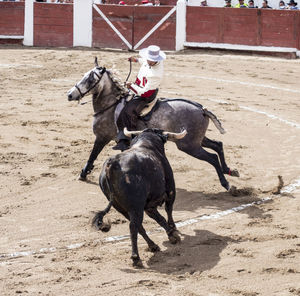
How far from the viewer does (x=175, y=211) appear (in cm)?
784

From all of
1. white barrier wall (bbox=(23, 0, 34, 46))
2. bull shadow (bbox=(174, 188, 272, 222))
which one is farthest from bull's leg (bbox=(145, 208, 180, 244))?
white barrier wall (bbox=(23, 0, 34, 46))

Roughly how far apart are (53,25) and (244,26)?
533 centimetres

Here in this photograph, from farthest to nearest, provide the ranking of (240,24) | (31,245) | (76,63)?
(240,24), (76,63), (31,245)

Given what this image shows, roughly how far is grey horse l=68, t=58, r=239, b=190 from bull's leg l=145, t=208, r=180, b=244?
1837mm

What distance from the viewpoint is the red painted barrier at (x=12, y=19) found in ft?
66.2

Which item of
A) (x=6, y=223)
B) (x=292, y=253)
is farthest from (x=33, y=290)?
(x=292, y=253)

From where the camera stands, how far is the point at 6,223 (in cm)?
734

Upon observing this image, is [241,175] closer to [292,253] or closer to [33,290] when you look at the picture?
[292,253]

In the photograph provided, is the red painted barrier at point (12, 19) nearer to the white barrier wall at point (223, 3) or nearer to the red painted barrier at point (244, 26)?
the red painted barrier at point (244, 26)

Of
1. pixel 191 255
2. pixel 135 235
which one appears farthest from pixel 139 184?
pixel 191 255

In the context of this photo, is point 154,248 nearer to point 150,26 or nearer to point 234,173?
point 234,173

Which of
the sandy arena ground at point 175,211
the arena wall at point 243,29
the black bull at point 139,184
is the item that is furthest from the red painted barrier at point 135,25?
the black bull at point 139,184

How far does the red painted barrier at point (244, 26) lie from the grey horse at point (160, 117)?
10.7 meters

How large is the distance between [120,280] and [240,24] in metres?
14.4
